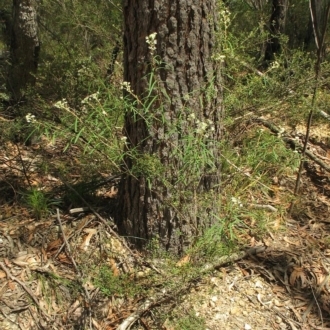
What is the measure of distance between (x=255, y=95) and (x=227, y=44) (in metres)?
0.99

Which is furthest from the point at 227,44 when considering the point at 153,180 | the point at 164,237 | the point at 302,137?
the point at 302,137

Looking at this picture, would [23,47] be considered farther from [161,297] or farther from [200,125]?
[161,297]

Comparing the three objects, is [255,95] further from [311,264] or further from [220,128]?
[311,264]

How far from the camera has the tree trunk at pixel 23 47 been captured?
401cm

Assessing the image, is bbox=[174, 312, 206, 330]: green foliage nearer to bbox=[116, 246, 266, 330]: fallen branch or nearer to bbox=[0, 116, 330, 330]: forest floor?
bbox=[0, 116, 330, 330]: forest floor

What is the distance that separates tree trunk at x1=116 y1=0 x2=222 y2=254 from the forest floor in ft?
1.02

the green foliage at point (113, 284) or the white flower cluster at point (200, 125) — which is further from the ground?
the white flower cluster at point (200, 125)

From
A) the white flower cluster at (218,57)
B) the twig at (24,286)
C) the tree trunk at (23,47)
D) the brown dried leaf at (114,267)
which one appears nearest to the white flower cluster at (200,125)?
the white flower cluster at (218,57)

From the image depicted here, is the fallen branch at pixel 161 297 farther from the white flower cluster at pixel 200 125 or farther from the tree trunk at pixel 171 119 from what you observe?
the white flower cluster at pixel 200 125

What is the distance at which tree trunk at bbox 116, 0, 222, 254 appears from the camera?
96.5 inches

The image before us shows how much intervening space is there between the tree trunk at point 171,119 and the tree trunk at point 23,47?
183 centimetres

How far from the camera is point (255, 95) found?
12.3ft

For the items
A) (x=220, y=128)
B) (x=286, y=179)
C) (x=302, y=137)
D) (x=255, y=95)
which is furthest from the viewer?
(x=302, y=137)

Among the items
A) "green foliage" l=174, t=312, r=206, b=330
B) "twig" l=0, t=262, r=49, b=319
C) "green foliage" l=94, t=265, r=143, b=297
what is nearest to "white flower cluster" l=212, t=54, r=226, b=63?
"green foliage" l=94, t=265, r=143, b=297
